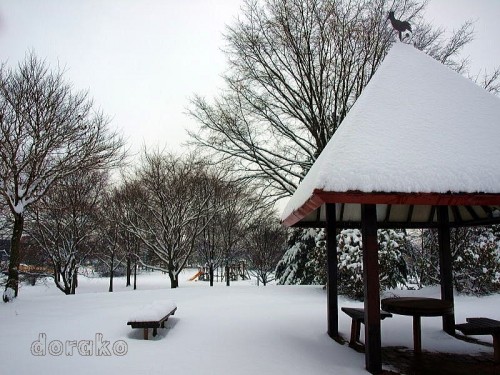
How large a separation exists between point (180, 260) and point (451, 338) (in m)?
15.5

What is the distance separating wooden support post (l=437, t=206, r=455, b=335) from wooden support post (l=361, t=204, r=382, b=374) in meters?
3.12

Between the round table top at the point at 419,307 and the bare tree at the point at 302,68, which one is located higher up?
the bare tree at the point at 302,68

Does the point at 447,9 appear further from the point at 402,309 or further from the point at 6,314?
the point at 6,314

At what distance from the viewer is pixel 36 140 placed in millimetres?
12188

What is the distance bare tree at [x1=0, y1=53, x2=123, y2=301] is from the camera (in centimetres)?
1169

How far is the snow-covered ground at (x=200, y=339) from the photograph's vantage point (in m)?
5.08

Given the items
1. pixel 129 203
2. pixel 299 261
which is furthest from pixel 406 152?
pixel 129 203

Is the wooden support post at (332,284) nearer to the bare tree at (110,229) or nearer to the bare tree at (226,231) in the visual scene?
the bare tree at (226,231)

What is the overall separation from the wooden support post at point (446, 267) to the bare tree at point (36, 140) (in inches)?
438

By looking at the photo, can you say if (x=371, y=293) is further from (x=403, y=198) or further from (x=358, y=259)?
(x=358, y=259)

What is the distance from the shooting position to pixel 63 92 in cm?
1314

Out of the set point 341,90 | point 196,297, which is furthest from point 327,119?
point 196,297

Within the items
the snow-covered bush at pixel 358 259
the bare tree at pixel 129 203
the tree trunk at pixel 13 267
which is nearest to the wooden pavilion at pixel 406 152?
the snow-covered bush at pixel 358 259

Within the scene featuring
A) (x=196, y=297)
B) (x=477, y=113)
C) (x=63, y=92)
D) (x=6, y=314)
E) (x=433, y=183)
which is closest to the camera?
(x=433, y=183)
